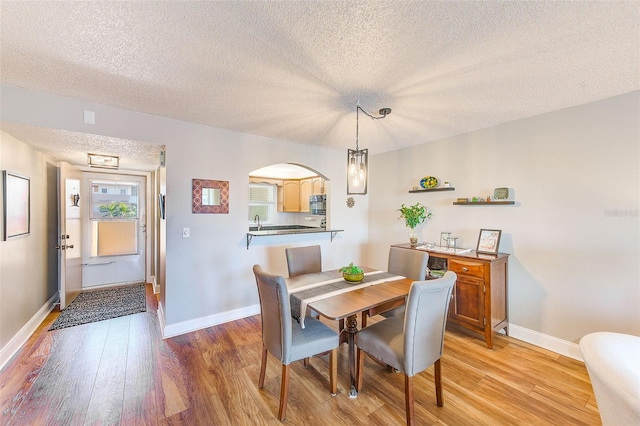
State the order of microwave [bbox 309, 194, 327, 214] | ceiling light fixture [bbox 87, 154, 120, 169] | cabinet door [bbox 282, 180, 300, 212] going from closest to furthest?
ceiling light fixture [bbox 87, 154, 120, 169] < microwave [bbox 309, 194, 327, 214] < cabinet door [bbox 282, 180, 300, 212]

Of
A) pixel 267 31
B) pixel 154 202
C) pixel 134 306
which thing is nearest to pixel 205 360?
pixel 134 306

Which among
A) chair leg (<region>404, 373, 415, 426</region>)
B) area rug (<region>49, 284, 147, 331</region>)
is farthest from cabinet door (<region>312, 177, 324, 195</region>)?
chair leg (<region>404, 373, 415, 426</region>)

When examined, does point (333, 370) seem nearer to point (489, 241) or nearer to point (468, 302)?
point (468, 302)

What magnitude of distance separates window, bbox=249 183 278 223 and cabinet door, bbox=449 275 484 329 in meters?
4.80

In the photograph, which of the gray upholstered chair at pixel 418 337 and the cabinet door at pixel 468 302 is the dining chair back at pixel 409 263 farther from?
the gray upholstered chair at pixel 418 337

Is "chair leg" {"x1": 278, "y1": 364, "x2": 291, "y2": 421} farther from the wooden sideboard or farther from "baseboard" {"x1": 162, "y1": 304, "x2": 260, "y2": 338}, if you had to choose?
the wooden sideboard

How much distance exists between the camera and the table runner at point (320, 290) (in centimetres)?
193

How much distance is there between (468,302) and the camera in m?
2.79

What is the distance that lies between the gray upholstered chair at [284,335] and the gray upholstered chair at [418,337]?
352 mm

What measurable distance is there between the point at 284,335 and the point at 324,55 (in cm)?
190

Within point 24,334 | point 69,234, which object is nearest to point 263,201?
point 69,234

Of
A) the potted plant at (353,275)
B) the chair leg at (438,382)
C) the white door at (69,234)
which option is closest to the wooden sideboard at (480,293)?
the chair leg at (438,382)

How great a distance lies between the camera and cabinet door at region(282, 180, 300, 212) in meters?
6.35

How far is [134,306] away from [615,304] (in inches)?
218
